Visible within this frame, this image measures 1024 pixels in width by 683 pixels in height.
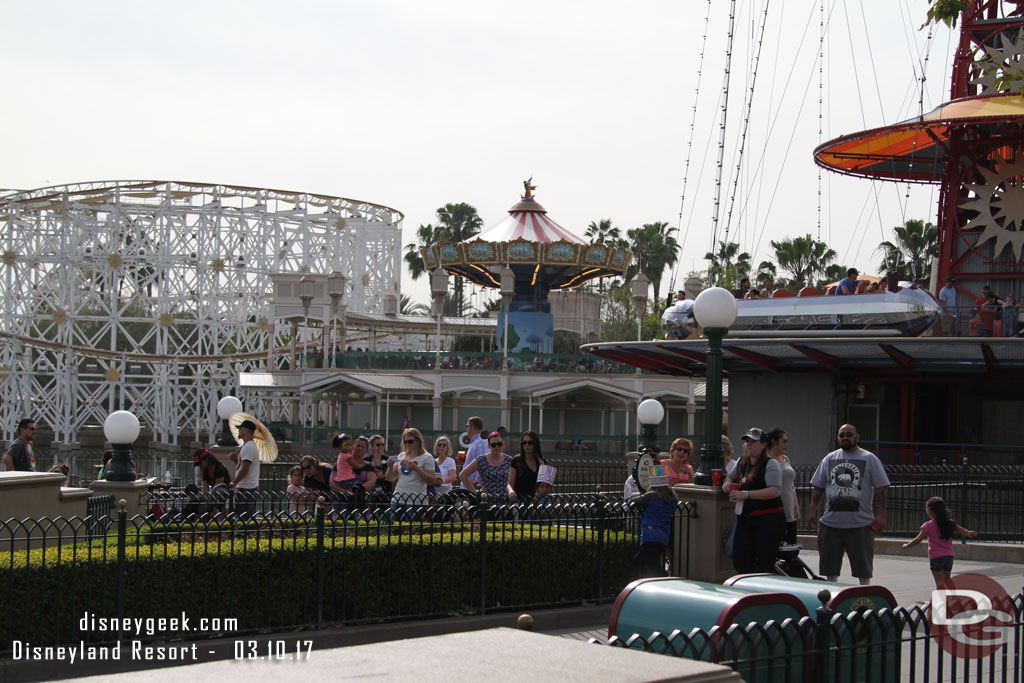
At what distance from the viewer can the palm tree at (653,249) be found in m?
86.1

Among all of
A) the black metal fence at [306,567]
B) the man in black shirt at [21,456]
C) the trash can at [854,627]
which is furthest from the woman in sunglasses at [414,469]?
the trash can at [854,627]

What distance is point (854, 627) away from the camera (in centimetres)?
573

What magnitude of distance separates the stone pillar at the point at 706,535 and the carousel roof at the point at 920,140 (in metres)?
19.6

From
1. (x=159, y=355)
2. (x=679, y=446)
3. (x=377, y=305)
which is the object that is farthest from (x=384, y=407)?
(x=679, y=446)

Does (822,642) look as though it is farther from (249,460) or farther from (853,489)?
(249,460)

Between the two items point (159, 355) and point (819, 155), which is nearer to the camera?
point (819, 155)

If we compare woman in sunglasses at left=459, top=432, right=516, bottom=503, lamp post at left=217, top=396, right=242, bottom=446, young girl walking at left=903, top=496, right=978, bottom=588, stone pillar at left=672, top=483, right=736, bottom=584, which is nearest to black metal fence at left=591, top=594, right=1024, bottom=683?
young girl walking at left=903, top=496, right=978, bottom=588

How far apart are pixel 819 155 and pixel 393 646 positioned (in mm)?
31306

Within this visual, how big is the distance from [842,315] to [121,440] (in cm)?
1814

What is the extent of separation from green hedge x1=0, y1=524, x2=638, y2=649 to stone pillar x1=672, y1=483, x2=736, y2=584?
0.56 m

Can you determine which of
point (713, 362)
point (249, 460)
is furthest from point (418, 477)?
point (713, 362)

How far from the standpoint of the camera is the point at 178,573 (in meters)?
9.77

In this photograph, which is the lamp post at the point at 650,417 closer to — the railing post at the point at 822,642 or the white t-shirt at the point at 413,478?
the white t-shirt at the point at 413,478

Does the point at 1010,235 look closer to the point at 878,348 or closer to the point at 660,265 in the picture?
the point at 878,348
